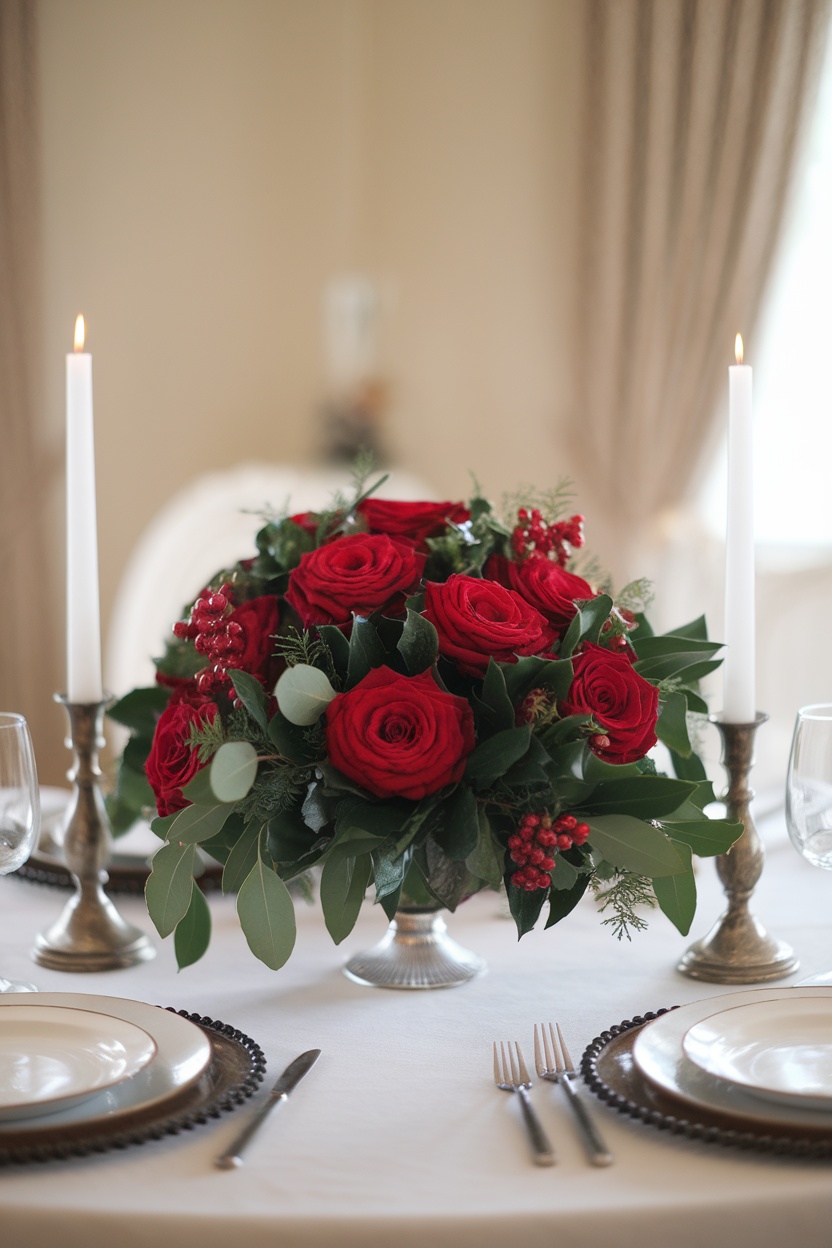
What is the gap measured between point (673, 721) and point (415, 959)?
0.29 meters

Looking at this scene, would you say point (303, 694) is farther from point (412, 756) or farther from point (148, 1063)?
point (148, 1063)

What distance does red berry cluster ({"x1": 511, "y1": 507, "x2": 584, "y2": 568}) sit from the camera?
103 centimetres

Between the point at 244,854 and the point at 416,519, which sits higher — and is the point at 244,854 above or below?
below

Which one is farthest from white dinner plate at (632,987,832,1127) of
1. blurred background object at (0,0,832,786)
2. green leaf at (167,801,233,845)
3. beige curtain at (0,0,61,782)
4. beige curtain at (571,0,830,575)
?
beige curtain at (0,0,61,782)

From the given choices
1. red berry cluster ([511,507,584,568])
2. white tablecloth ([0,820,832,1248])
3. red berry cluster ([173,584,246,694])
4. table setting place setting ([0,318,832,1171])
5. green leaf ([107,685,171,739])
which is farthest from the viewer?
green leaf ([107,685,171,739])

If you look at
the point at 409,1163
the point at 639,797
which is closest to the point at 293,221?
the point at 639,797

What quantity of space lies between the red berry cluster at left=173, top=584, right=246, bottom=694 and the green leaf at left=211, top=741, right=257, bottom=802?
111 mm

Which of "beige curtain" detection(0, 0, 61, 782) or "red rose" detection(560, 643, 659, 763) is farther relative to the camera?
"beige curtain" detection(0, 0, 61, 782)

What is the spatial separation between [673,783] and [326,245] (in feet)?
11.0

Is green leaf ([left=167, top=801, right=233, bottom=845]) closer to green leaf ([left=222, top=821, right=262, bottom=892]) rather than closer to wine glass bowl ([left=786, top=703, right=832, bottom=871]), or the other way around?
green leaf ([left=222, top=821, right=262, bottom=892])

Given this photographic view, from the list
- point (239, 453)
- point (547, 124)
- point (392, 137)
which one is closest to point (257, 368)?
point (239, 453)

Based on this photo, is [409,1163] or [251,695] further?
[251,695]

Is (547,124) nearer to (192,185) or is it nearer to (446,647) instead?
(192,185)

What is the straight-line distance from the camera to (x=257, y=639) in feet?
3.10
